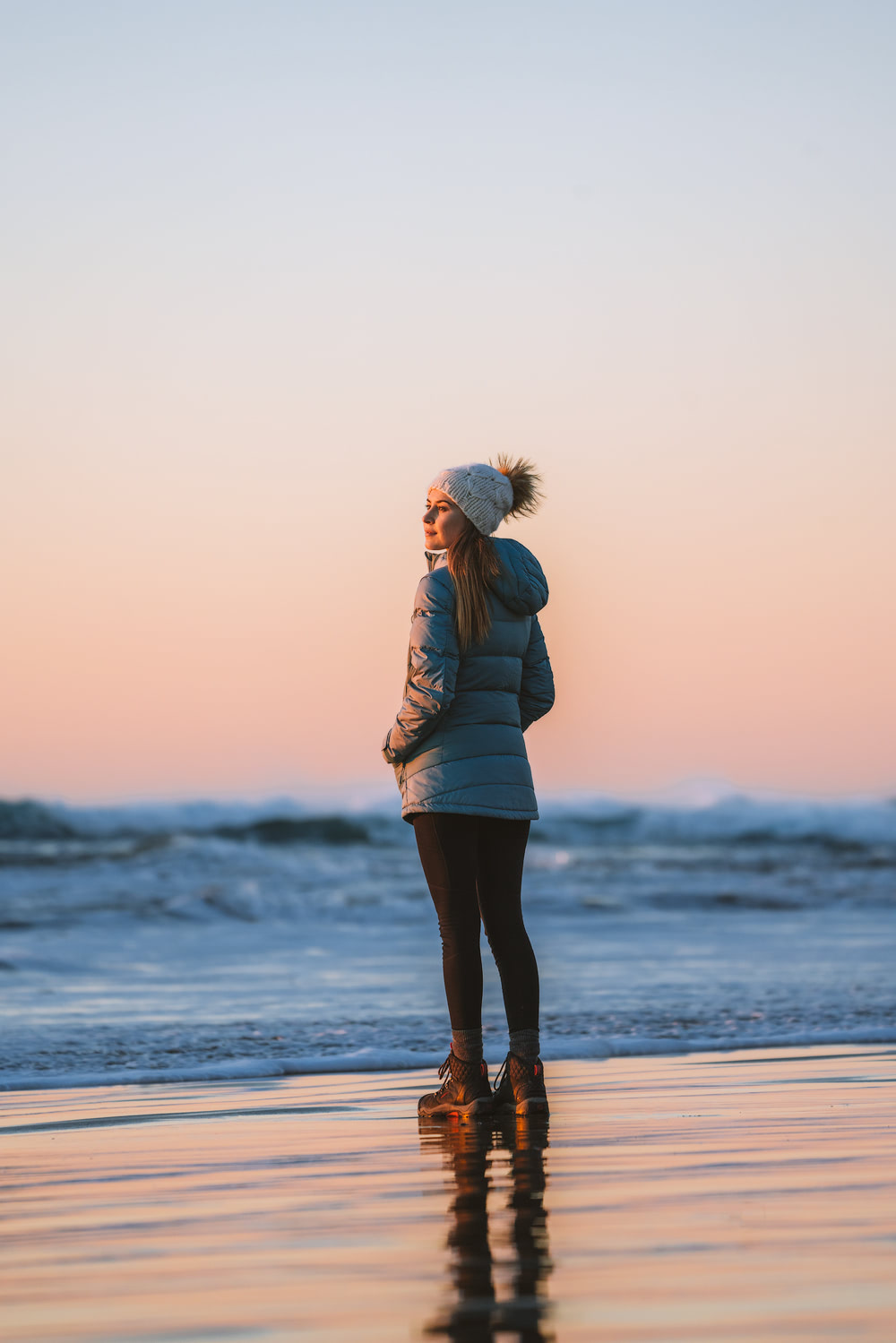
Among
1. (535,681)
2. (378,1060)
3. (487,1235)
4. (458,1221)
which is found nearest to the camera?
(487,1235)

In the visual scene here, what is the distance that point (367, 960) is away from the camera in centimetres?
952

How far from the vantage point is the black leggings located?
12.3 feet

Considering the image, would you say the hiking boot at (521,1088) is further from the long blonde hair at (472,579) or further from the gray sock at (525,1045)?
the long blonde hair at (472,579)

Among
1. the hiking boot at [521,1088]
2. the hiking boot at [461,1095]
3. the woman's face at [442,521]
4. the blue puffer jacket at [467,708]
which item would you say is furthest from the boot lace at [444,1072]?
the woman's face at [442,521]

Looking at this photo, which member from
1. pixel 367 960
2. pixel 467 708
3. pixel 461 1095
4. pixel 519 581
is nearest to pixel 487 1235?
pixel 461 1095

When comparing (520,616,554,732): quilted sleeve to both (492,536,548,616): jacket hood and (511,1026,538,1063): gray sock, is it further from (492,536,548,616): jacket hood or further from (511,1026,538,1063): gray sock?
(511,1026,538,1063): gray sock

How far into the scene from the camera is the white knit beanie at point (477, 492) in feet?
12.6

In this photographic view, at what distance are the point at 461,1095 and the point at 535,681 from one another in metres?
1.11

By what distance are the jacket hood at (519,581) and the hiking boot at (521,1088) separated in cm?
118

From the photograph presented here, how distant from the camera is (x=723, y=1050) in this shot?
5309 mm

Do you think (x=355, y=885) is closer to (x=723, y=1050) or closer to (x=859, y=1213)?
(x=723, y=1050)

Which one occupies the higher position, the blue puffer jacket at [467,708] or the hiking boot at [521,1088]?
the blue puffer jacket at [467,708]

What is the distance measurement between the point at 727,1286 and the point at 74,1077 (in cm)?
339

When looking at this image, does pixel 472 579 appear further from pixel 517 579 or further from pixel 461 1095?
pixel 461 1095
